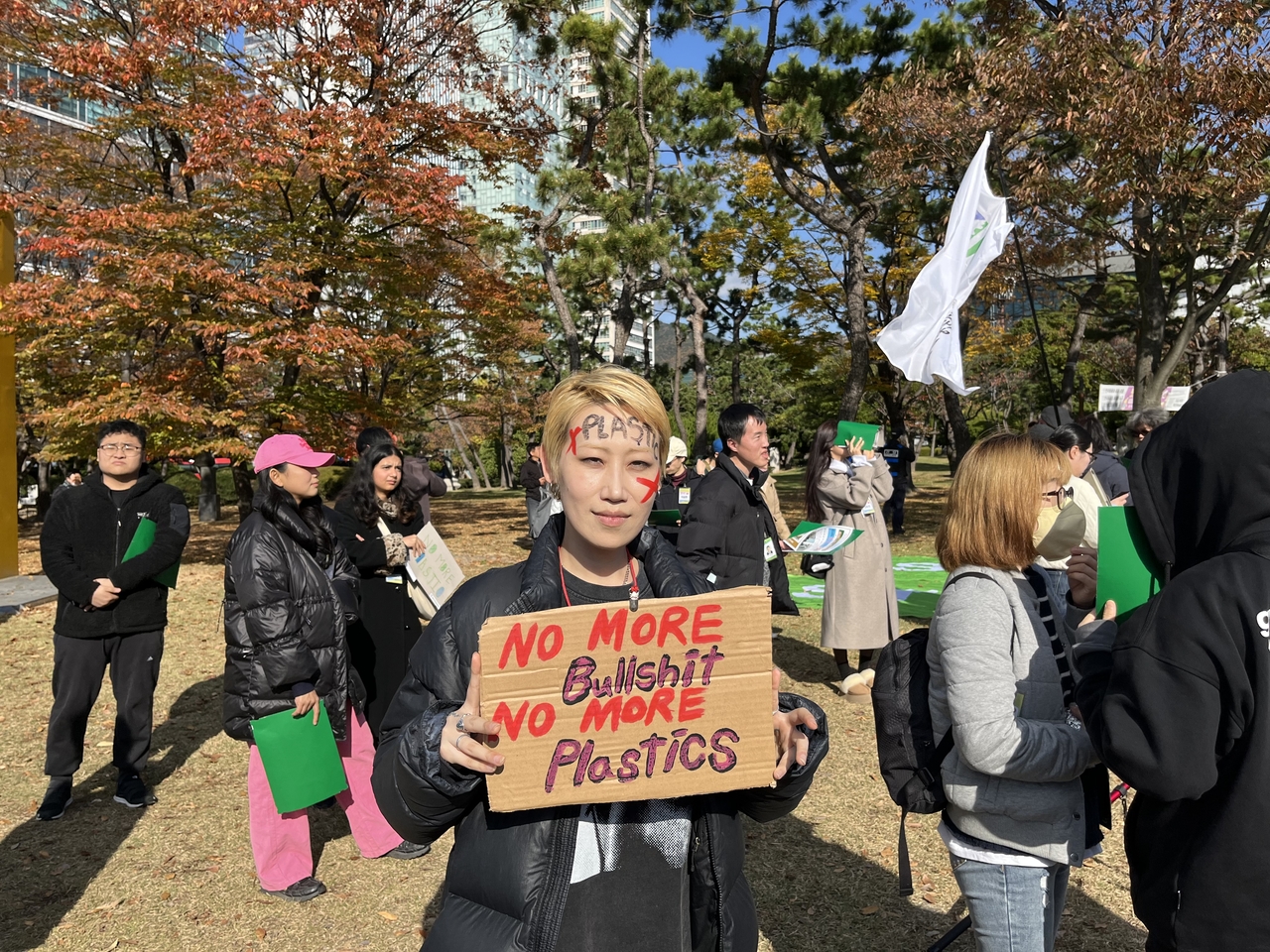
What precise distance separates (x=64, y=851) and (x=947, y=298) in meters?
6.35

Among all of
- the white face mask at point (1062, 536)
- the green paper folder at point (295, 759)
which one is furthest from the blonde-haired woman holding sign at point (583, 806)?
the green paper folder at point (295, 759)

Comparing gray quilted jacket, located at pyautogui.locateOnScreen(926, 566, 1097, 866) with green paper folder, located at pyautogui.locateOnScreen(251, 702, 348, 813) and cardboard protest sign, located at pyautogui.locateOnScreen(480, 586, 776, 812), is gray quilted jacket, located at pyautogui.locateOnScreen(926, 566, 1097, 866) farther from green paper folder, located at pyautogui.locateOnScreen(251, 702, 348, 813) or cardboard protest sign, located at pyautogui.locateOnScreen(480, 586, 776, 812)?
green paper folder, located at pyautogui.locateOnScreen(251, 702, 348, 813)

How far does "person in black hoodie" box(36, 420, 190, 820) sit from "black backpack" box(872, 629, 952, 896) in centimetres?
415

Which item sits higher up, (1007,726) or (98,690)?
(1007,726)

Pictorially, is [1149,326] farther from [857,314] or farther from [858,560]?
[858,560]

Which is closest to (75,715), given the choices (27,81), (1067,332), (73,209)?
(73,209)

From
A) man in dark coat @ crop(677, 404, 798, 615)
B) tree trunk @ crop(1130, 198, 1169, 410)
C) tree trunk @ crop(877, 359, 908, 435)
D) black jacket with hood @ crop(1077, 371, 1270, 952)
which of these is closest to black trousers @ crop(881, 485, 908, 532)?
tree trunk @ crop(1130, 198, 1169, 410)

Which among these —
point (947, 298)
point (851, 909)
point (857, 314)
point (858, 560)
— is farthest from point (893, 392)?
point (851, 909)

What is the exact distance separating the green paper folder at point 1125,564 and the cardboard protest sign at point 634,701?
2.70 ft

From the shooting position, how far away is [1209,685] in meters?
1.52

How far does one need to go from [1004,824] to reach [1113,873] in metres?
2.46

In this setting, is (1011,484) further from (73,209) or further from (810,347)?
(810,347)

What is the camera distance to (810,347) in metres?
25.0

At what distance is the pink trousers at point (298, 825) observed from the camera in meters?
3.91
